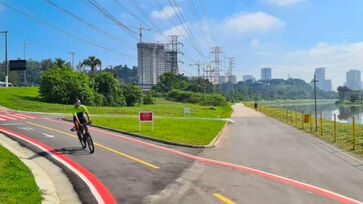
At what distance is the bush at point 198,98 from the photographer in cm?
9394

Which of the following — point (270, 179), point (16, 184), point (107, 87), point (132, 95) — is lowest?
point (270, 179)

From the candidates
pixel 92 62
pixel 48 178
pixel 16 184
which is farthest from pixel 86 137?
pixel 92 62

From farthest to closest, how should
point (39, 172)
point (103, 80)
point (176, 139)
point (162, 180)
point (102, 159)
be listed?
1. point (103, 80)
2. point (176, 139)
3. point (102, 159)
4. point (39, 172)
5. point (162, 180)

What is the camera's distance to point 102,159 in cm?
1212

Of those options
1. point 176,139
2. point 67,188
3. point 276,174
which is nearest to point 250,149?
point 176,139

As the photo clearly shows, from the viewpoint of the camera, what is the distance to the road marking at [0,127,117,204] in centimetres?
775

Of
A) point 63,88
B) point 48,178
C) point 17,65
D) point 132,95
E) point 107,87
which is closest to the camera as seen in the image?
point 48,178

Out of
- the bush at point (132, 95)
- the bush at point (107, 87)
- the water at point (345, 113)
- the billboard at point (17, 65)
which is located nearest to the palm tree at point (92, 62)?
the bush at point (132, 95)

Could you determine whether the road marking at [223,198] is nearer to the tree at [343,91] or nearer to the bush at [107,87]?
the bush at [107,87]

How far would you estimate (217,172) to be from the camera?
10.5m

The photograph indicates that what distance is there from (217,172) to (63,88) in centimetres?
4205

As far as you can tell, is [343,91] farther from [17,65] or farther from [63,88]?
[17,65]

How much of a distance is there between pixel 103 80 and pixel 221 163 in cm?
5004

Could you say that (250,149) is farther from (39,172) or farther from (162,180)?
(39,172)
